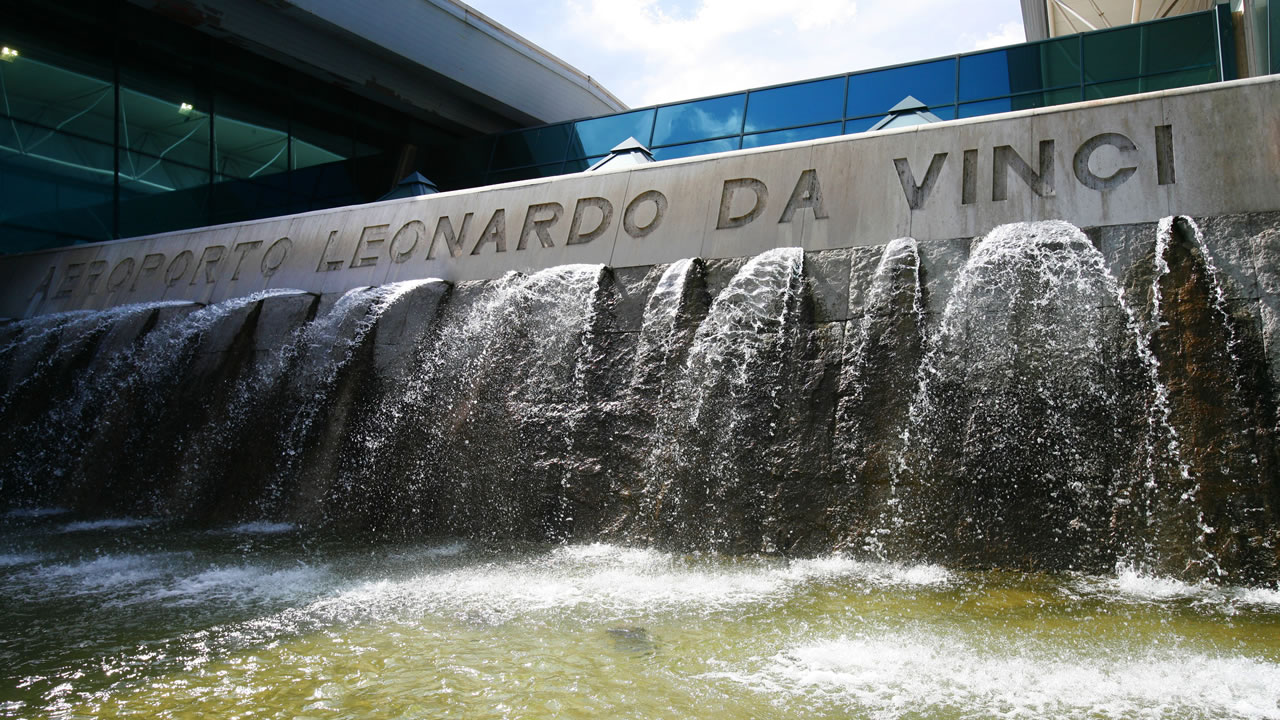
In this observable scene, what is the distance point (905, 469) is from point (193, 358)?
6.57 metres

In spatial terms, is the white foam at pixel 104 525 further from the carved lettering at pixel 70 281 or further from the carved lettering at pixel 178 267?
the carved lettering at pixel 70 281

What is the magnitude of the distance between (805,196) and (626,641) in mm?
4043

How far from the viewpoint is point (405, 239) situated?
8.53 metres

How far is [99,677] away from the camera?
9.98 feet

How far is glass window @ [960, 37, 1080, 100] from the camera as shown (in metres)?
10.0

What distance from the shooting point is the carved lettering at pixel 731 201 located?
6675 mm

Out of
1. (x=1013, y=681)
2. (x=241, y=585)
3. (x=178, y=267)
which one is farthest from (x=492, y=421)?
(x=178, y=267)

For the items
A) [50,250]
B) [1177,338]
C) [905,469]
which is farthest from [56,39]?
[1177,338]

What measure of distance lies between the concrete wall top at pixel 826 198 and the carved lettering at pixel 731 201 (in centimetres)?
1

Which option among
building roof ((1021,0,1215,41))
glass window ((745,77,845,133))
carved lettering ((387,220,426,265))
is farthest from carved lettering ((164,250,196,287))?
building roof ((1021,0,1215,41))

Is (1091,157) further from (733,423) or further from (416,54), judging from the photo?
(416,54)

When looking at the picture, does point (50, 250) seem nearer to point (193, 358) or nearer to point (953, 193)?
point (193, 358)

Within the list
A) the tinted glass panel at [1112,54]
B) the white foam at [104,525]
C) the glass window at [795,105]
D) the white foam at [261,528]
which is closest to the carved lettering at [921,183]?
the white foam at [261,528]

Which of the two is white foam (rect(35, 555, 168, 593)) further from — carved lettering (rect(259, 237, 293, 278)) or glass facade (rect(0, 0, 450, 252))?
glass facade (rect(0, 0, 450, 252))
